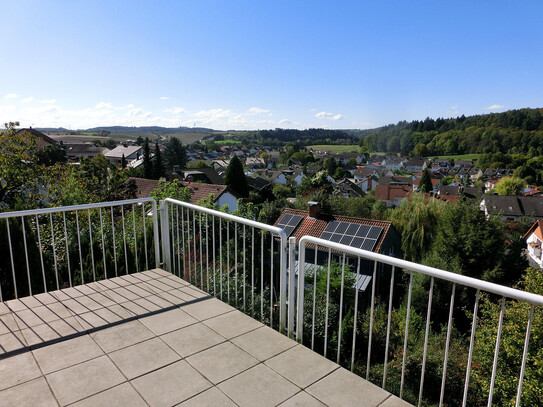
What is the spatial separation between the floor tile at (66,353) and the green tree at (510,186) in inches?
2694

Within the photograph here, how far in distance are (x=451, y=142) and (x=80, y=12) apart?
92.0m

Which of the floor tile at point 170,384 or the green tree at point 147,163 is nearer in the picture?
the floor tile at point 170,384

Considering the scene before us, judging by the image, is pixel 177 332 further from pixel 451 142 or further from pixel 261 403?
pixel 451 142

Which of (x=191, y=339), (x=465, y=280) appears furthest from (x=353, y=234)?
(x=465, y=280)

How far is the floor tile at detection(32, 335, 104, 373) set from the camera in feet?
7.18

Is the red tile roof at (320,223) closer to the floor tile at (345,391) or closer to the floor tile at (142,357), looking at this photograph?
the floor tile at (142,357)

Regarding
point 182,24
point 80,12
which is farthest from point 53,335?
point 182,24

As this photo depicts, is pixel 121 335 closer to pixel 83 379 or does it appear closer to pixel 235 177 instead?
pixel 83 379

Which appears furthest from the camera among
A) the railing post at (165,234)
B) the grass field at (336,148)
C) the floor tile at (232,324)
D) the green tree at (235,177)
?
the grass field at (336,148)

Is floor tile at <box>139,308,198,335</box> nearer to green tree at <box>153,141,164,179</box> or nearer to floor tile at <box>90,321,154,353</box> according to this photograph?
floor tile at <box>90,321,154,353</box>

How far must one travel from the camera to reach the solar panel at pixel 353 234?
60.9 feet

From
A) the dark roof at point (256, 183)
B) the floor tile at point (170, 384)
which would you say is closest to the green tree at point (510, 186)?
the dark roof at point (256, 183)

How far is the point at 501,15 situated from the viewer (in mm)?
19406

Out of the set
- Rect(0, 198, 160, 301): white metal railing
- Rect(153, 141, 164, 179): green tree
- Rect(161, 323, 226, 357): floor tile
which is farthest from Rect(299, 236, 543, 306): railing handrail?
Rect(153, 141, 164, 179): green tree
